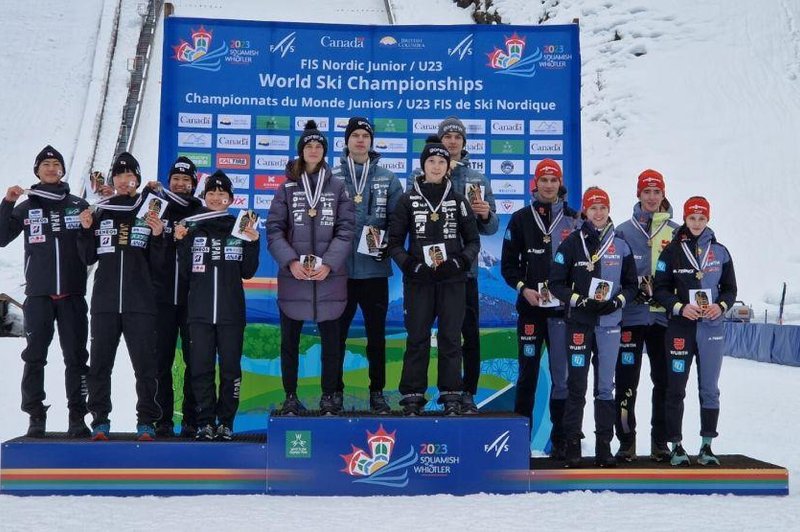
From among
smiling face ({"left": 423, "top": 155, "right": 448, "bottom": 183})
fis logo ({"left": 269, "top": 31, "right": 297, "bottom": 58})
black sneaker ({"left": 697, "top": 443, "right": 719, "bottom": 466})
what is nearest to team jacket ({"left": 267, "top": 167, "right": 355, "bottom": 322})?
smiling face ({"left": 423, "top": 155, "right": 448, "bottom": 183})

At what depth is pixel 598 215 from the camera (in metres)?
5.73

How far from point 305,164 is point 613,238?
2069mm

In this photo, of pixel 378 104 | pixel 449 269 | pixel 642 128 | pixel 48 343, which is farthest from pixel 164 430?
pixel 642 128

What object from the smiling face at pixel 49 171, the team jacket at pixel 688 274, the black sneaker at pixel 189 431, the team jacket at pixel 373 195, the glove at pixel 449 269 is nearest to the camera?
the glove at pixel 449 269

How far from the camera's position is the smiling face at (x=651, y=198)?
6.20 m

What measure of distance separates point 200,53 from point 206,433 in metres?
3.36

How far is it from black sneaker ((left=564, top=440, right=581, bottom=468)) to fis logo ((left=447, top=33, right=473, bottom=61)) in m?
3.44

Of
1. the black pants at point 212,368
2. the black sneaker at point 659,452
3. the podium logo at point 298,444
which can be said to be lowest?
the black sneaker at point 659,452

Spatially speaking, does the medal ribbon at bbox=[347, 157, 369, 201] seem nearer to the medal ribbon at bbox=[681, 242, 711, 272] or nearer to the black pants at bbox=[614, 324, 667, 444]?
the black pants at bbox=[614, 324, 667, 444]

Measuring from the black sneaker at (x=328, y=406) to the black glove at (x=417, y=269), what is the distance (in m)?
0.93

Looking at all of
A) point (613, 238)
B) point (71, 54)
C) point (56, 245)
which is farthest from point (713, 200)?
point (71, 54)

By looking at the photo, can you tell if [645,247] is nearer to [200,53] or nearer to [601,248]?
[601,248]

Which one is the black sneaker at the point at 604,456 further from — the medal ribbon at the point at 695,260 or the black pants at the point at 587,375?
the medal ribbon at the point at 695,260

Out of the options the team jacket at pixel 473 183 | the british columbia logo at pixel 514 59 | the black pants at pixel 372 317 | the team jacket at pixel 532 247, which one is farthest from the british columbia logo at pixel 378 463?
the british columbia logo at pixel 514 59
